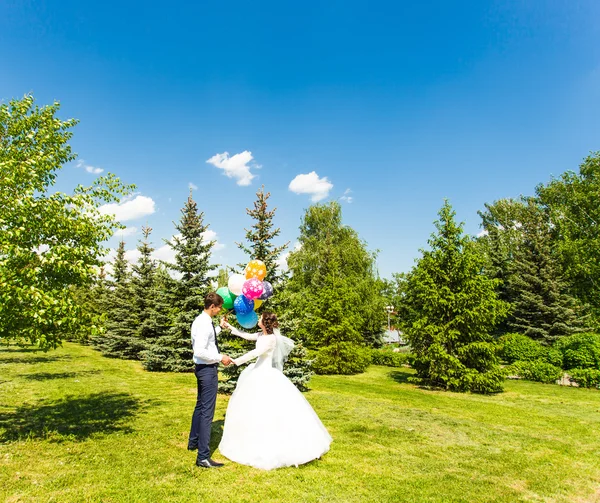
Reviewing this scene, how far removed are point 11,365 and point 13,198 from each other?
15.4m

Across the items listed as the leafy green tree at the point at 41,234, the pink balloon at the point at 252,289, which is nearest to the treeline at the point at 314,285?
the leafy green tree at the point at 41,234

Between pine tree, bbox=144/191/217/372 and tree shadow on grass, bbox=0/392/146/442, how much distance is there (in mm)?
7130

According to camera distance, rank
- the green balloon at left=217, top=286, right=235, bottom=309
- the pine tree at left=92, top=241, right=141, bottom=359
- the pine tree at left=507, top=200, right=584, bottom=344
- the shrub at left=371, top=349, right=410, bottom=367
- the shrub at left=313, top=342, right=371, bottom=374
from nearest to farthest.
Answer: the green balloon at left=217, top=286, right=235, bottom=309
the shrub at left=313, top=342, right=371, bottom=374
the pine tree at left=92, top=241, right=141, bottom=359
the shrub at left=371, top=349, right=410, bottom=367
the pine tree at left=507, top=200, right=584, bottom=344

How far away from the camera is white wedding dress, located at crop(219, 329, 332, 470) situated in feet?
20.0

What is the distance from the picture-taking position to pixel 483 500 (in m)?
5.36

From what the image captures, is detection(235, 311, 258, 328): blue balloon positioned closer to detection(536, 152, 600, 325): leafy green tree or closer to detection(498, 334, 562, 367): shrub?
detection(498, 334, 562, 367): shrub

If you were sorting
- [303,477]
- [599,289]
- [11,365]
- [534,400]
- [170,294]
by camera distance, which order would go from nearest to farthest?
[303,477], [534,400], [11,365], [170,294], [599,289]

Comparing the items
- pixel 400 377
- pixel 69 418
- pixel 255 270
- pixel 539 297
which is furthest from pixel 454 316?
pixel 539 297

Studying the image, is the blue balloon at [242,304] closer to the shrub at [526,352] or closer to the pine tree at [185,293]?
the pine tree at [185,293]

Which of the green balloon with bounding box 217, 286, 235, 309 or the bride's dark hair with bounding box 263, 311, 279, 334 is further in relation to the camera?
the green balloon with bounding box 217, 286, 235, 309

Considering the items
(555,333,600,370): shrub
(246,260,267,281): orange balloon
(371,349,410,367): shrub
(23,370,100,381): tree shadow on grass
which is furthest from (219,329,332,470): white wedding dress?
(371,349,410,367): shrub

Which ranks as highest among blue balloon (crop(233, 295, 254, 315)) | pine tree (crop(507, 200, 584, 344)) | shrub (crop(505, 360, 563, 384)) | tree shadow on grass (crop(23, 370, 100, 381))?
pine tree (crop(507, 200, 584, 344))

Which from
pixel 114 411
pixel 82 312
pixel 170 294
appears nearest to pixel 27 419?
pixel 114 411

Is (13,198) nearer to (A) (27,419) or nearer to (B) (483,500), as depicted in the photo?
(A) (27,419)
